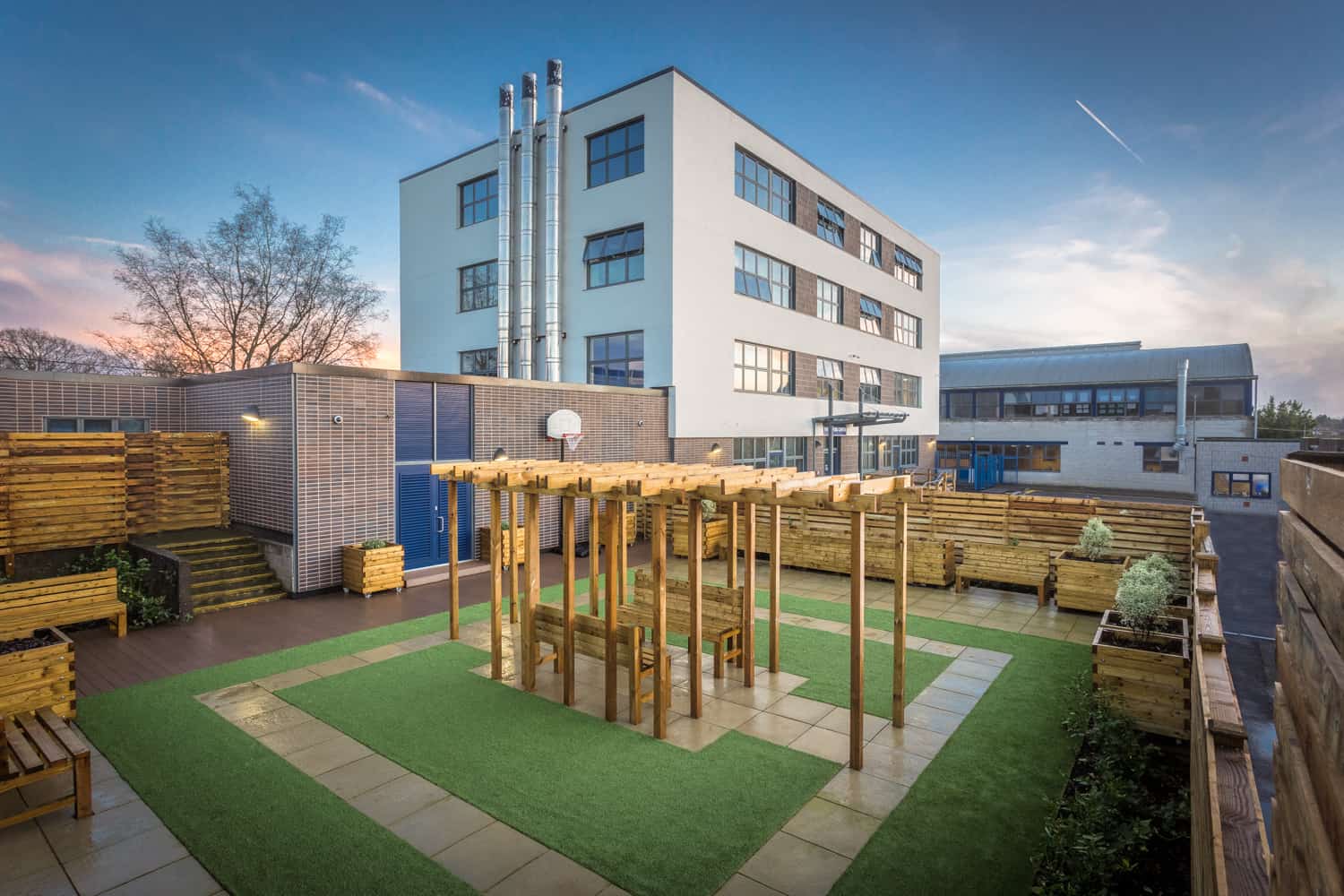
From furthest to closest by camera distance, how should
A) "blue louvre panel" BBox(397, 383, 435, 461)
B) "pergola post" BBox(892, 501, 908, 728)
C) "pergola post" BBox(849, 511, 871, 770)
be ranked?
1. "blue louvre panel" BBox(397, 383, 435, 461)
2. "pergola post" BBox(892, 501, 908, 728)
3. "pergola post" BBox(849, 511, 871, 770)

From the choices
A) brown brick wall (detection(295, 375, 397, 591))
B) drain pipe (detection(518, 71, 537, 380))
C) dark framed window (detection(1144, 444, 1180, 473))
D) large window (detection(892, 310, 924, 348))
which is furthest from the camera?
dark framed window (detection(1144, 444, 1180, 473))

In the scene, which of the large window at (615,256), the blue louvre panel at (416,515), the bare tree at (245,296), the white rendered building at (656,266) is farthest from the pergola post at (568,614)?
the bare tree at (245,296)

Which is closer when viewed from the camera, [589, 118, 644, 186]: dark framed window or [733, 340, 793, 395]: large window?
[589, 118, 644, 186]: dark framed window

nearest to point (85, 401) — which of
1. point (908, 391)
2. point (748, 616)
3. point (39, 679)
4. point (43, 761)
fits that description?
point (39, 679)

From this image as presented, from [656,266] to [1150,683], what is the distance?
16.5m

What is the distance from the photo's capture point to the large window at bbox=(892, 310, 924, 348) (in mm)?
34656

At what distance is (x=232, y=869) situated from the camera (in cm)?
525

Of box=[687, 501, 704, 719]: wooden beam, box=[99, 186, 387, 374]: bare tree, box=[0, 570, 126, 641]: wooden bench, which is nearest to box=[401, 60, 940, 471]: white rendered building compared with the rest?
box=[99, 186, 387, 374]: bare tree

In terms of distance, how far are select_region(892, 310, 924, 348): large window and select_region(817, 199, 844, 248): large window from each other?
6891mm

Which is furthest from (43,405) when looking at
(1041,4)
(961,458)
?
(961,458)

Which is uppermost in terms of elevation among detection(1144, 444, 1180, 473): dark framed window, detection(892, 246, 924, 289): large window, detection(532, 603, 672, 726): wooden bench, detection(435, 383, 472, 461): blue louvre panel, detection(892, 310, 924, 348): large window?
detection(892, 246, 924, 289): large window

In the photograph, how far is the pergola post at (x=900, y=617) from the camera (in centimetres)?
740

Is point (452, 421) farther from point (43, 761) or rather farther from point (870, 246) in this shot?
point (870, 246)

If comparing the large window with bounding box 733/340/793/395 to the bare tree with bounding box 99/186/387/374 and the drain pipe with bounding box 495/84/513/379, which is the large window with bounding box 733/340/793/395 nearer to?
the drain pipe with bounding box 495/84/513/379
